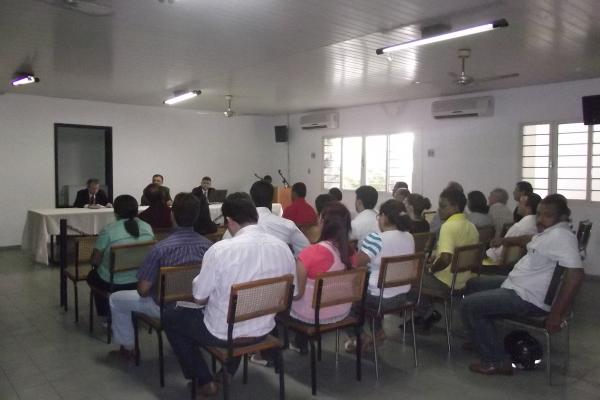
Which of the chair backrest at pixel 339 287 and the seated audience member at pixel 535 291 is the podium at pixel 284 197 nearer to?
the seated audience member at pixel 535 291

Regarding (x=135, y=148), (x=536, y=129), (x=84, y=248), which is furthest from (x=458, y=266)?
(x=135, y=148)

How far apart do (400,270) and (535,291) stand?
861mm

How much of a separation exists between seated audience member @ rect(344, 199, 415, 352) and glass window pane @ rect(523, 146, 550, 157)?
4.70m

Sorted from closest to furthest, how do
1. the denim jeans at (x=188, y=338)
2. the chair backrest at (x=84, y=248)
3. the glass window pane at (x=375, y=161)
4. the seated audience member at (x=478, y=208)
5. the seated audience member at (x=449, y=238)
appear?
1. the denim jeans at (x=188, y=338)
2. the seated audience member at (x=449, y=238)
3. the chair backrest at (x=84, y=248)
4. the seated audience member at (x=478, y=208)
5. the glass window pane at (x=375, y=161)

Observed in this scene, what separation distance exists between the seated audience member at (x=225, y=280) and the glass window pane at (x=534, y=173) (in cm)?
578

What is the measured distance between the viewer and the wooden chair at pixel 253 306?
2.45m

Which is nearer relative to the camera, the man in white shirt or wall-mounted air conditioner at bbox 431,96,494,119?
the man in white shirt

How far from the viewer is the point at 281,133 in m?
11.1

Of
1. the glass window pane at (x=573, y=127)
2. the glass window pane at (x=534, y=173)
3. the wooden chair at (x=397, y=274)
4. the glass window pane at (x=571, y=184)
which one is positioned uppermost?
the glass window pane at (x=573, y=127)

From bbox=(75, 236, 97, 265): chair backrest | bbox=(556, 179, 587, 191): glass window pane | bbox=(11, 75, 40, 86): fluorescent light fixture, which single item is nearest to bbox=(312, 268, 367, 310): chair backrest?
bbox=(75, 236, 97, 265): chair backrest

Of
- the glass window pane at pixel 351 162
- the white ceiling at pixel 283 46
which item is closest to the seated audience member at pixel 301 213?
the white ceiling at pixel 283 46

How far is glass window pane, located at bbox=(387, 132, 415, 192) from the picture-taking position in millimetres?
9008

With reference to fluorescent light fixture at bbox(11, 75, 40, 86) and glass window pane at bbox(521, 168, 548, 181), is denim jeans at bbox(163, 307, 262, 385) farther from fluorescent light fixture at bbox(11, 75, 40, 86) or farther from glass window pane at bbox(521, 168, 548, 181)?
glass window pane at bbox(521, 168, 548, 181)

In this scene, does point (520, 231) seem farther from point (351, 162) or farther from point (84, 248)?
point (351, 162)
